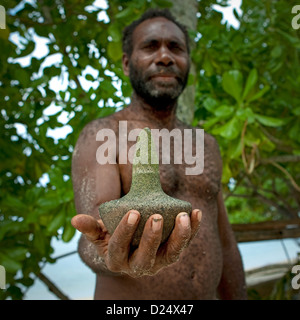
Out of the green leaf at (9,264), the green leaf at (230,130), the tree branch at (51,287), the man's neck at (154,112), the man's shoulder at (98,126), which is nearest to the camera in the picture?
the man's shoulder at (98,126)

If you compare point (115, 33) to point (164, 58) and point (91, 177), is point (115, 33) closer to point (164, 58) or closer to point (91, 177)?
point (164, 58)

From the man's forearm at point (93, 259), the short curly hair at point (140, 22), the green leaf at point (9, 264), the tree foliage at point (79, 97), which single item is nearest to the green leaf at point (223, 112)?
the tree foliage at point (79, 97)

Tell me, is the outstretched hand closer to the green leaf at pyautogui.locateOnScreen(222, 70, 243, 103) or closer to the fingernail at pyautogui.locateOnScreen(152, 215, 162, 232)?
the fingernail at pyautogui.locateOnScreen(152, 215, 162, 232)

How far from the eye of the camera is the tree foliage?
1.99m

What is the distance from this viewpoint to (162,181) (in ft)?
4.62

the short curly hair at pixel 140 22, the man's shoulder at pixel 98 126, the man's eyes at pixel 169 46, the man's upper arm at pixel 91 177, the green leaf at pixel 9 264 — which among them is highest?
the short curly hair at pixel 140 22

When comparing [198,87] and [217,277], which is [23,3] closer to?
[198,87]

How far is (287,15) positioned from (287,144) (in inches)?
31.7

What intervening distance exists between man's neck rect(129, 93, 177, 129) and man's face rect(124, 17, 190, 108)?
0.03 meters

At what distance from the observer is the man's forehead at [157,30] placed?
151 cm

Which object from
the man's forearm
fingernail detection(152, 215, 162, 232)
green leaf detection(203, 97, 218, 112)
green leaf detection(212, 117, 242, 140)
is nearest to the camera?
fingernail detection(152, 215, 162, 232)

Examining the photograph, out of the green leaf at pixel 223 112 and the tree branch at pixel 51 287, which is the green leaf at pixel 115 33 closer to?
the green leaf at pixel 223 112

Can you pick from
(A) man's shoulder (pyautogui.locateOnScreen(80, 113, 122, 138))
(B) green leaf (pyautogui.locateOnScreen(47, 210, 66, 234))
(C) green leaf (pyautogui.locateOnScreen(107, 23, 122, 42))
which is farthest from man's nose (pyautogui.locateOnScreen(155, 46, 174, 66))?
(B) green leaf (pyautogui.locateOnScreen(47, 210, 66, 234))

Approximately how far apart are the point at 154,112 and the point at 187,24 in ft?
3.03
